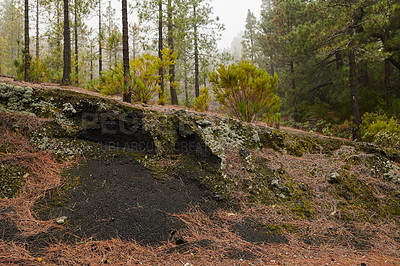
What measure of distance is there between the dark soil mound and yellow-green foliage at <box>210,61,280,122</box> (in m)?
2.54

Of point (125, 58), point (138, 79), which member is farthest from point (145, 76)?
point (125, 58)

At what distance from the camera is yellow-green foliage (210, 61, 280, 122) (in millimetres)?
4449

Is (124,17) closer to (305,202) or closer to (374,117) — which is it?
(305,202)

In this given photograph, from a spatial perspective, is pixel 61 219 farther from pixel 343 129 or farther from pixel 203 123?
pixel 343 129

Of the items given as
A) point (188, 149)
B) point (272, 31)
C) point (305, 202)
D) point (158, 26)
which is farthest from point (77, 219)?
point (272, 31)

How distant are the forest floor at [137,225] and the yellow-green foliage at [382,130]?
346cm

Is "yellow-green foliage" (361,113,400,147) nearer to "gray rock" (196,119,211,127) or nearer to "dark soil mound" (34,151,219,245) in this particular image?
"gray rock" (196,119,211,127)

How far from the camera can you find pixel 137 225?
1963mm

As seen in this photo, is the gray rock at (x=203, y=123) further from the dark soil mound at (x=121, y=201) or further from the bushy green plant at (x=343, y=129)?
the bushy green plant at (x=343, y=129)

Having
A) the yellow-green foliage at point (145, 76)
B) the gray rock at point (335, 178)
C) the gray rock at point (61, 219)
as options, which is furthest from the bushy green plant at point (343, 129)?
the gray rock at point (61, 219)

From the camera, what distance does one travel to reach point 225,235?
6.81ft

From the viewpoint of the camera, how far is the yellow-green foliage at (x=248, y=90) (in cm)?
445

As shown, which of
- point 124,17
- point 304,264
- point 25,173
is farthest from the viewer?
point 124,17

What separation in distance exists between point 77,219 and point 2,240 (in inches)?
19.8
